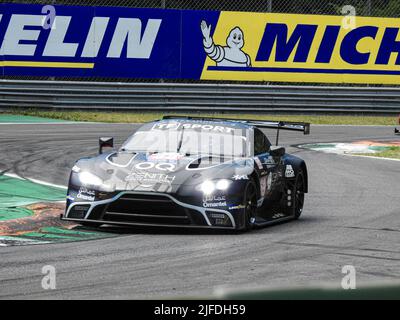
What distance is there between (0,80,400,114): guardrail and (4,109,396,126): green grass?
139 millimetres

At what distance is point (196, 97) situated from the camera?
81.1 ft

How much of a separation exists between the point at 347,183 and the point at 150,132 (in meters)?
4.36

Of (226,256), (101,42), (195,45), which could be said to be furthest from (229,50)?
(226,256)

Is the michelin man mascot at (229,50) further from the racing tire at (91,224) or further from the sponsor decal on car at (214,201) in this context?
the sponsor decal on car at (214,201)

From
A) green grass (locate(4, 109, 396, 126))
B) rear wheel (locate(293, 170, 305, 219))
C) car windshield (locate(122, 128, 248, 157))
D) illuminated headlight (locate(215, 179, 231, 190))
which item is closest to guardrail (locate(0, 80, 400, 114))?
green grass (locate(4, 109, 396, 126))

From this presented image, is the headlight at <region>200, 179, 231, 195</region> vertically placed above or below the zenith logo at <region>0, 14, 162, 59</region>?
below

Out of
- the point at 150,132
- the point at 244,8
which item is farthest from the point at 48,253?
the point at 244,8

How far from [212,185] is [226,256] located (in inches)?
56.1

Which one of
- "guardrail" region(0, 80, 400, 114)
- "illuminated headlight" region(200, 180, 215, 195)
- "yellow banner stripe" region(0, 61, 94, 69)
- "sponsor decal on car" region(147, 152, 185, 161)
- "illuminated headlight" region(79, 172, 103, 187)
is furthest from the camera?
"guardrail" region(0, 80, 400, 114)

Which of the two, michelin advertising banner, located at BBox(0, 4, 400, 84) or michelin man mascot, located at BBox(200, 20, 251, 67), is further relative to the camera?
michelin man mascot, located at BBox(200, 20, 251, 67)

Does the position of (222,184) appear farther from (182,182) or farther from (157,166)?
(157,166)

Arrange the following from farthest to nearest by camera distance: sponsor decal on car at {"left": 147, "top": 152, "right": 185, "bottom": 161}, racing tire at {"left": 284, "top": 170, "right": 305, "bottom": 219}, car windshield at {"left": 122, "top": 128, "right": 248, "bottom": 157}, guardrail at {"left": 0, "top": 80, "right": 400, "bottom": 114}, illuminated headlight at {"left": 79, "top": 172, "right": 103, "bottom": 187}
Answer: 1. guardrail at {"left": 0, "top": 80, "right": 400, "bottom": 114}
2. racing tire at {"left": 284, "top": 170, "right": 305, "bottom": 219}
3. car windshield at {"left": 122, "top": 128, "right": 248, "bottom": 157}
4. sponsor decal on car at {"left": 147, "top": 152, "right": 185, "bottom": 161}
5. illuminated headlight at {"left": 79, "top": 172, "right": 103, "bottom": 187}

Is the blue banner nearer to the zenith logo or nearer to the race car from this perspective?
the zenith logo

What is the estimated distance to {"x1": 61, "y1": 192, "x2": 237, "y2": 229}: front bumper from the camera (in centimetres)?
1004
